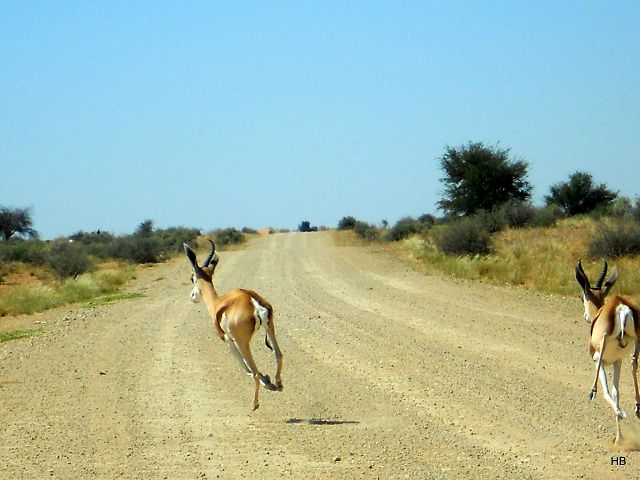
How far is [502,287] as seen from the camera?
25797mm

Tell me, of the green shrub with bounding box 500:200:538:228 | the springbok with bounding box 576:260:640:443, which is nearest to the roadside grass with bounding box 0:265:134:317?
the springbok with bounding box 576:260:640:443

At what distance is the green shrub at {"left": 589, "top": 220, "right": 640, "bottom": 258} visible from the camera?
98.0ft

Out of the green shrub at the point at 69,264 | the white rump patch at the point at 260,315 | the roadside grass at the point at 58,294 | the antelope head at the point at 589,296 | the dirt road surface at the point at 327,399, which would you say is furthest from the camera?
the green shrub at the point at 69,264

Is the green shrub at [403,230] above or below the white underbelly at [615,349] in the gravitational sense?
above

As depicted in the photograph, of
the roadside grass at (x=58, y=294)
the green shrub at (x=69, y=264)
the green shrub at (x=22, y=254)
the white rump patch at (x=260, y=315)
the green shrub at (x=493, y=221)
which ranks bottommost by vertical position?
the roadside grass at (x=58, y=294)

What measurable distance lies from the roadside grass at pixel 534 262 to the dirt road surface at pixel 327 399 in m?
3.50

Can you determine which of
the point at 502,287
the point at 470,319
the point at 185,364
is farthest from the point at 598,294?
the point at 502,287

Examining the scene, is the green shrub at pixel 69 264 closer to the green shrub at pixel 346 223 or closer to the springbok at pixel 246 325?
the springbok at pixel 246 325

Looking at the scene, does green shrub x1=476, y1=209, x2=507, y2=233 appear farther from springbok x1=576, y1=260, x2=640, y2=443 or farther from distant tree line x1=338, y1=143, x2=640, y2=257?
springbok x1=576, y1=260, x2=640, y2=443

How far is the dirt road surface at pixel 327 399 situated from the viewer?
8602 millimetres

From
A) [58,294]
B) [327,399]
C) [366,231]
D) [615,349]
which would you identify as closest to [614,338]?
[615,349]

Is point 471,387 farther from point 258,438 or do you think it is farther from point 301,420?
point 258,438

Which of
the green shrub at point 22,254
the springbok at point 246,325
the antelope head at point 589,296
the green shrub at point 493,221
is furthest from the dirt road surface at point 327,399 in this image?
the green shrub at point 22,254

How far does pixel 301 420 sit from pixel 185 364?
14.6ft
